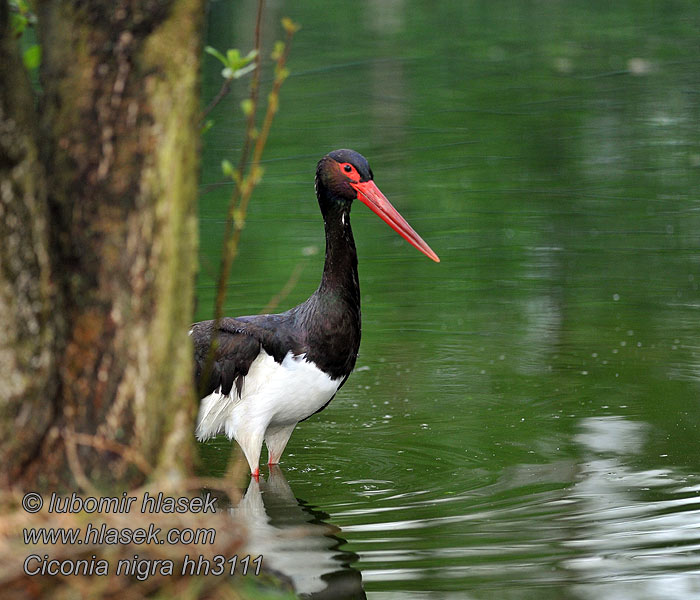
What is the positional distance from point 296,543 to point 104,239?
208 cm

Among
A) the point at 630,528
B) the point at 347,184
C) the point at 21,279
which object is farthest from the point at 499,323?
the point at 21,279

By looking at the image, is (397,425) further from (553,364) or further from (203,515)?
(203,515)

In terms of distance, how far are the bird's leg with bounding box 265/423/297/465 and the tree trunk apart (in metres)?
2.87

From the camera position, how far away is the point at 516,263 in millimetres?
9469

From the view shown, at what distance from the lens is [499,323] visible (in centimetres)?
812

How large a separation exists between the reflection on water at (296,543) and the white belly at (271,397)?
27 centimetres

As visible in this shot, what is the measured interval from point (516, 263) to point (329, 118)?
664 cm

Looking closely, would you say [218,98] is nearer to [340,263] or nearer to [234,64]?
[234,64]

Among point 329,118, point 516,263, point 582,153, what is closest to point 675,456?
point 516,263

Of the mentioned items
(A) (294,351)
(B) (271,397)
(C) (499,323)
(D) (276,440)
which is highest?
(A) (294,351)

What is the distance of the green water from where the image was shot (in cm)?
471

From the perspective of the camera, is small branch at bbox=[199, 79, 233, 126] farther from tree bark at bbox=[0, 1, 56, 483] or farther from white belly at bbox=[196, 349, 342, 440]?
white belly at bbox=[196, 349, 342, 440]

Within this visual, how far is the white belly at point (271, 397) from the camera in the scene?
221 inches

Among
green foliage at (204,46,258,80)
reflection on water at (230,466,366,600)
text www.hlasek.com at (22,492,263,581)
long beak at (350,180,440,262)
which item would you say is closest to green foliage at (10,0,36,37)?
green foliage at (204,46,258,80)
